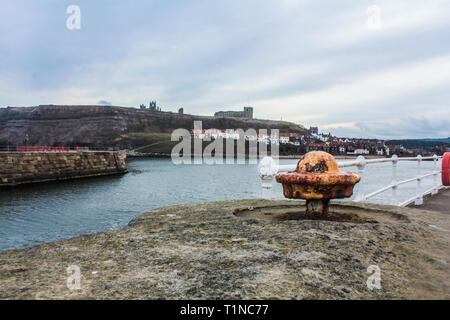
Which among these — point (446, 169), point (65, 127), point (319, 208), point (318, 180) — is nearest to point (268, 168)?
point (319, 208)

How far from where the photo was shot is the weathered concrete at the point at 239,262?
1.86 metres

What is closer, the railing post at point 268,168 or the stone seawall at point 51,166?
the railing post at point 268,168

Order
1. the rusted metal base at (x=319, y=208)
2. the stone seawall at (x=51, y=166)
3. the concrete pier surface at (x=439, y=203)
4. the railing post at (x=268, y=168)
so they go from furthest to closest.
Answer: the stone seawall at (x=51, y=166), the concrete pier surface at (x=439, y=203), the railing post at (x=268, y=168), the rusted metal base at (x=319, y=208)

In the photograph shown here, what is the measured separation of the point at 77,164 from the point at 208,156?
10023 centimetres

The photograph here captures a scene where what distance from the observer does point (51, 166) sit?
40469mm

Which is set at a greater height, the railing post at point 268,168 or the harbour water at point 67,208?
the railing post at point 268,168

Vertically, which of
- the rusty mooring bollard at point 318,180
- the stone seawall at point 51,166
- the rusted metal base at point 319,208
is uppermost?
the rusty mooring bollard at point 318,180

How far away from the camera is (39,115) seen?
195500 millimetres

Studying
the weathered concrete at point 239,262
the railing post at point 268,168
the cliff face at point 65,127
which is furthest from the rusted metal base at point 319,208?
the cliff face at point 65,127

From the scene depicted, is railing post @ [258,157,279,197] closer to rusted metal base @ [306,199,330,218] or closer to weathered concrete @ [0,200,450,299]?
rusted metal base @ [306,199,330,218]

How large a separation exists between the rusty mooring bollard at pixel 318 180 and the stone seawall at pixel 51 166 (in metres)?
39.0

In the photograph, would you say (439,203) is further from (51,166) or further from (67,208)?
(51,166)

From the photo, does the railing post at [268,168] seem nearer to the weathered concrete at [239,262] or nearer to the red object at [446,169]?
the weathered concrete at [239,262]
